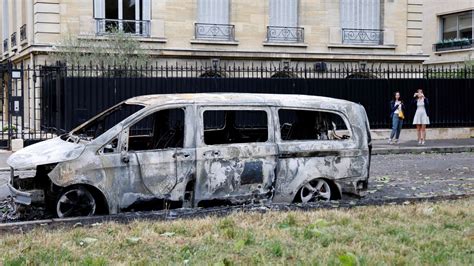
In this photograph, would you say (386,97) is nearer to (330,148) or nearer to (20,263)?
(330,148)

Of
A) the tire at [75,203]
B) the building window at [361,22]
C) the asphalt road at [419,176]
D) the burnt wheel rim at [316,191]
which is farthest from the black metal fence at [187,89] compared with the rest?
the burnt wheel rim at [316,191]

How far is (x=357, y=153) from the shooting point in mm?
9133

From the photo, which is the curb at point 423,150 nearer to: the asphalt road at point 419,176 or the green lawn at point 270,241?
the asphalt road at point 419,176

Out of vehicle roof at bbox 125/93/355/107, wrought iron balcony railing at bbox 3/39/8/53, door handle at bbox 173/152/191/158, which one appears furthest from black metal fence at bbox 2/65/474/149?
wrought iron balcony railing at bbox 3/39/8/53

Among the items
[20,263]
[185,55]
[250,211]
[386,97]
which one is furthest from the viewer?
[185,55]

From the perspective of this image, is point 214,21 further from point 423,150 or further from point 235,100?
point 235,100

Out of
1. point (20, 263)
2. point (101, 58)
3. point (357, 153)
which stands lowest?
point (20, 263)

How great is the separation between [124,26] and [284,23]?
266 inches

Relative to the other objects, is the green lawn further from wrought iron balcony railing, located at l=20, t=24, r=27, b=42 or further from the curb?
wrought iron balcony railing, located at l=20, t=24, r=27, b=42

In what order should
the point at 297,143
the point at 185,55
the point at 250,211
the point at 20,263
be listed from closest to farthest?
the point at 20,263 < the point at 250,211 < the point at 297,143 < the point at 185,55

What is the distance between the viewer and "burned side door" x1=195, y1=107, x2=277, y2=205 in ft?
27.3

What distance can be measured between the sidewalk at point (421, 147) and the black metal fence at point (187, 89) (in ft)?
5.65

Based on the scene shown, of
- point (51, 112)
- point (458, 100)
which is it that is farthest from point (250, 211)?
point (458, 100)

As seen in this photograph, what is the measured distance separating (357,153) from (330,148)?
443 mm
